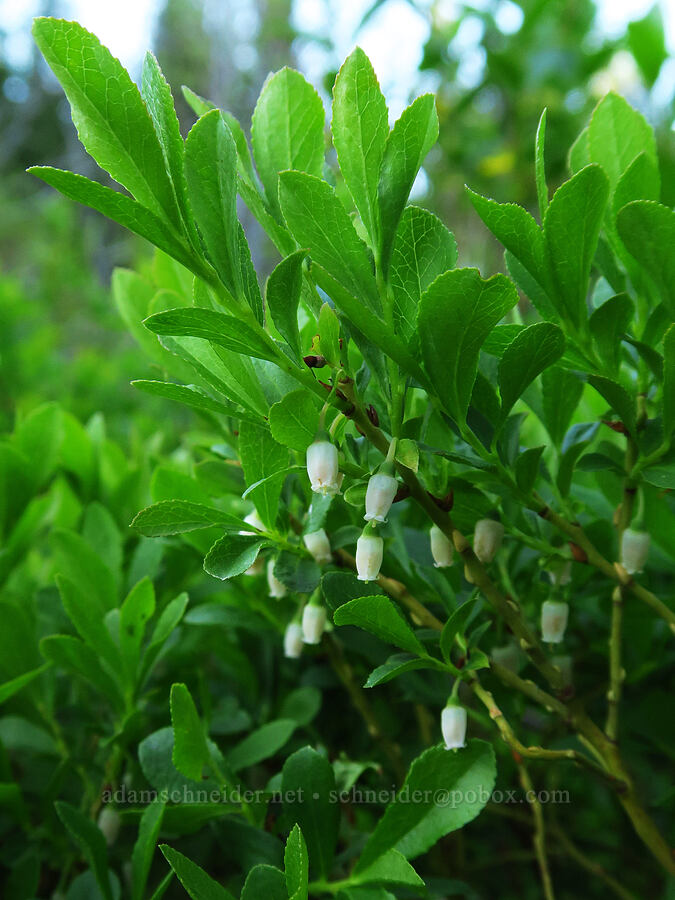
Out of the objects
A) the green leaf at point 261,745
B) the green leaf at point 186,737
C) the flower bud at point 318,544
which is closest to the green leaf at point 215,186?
the flower bud at point 318,544

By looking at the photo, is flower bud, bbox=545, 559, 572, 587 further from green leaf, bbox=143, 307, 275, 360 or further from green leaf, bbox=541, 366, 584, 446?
green leaf, bbox=143, 307, 275, 360

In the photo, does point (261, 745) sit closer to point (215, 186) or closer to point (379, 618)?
point (379, 618)

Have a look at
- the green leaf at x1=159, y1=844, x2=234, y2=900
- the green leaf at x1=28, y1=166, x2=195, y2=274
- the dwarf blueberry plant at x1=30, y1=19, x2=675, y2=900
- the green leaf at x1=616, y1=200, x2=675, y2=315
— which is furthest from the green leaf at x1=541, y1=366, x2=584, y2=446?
the green leaf at x1=159, y1=844, x2=234, y2=900

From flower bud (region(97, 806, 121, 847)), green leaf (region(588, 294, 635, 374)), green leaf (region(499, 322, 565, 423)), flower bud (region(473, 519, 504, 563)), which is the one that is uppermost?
green leaf (region(499, 322, 565, 423))

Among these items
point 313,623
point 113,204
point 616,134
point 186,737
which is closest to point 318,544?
point 313,623

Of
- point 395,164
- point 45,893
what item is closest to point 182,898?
point 45,893

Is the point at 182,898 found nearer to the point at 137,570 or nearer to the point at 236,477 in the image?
the point at 137,570

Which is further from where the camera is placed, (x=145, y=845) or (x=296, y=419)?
(x=145, y=845)

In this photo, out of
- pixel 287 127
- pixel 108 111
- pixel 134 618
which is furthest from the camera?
pixel 134 618
